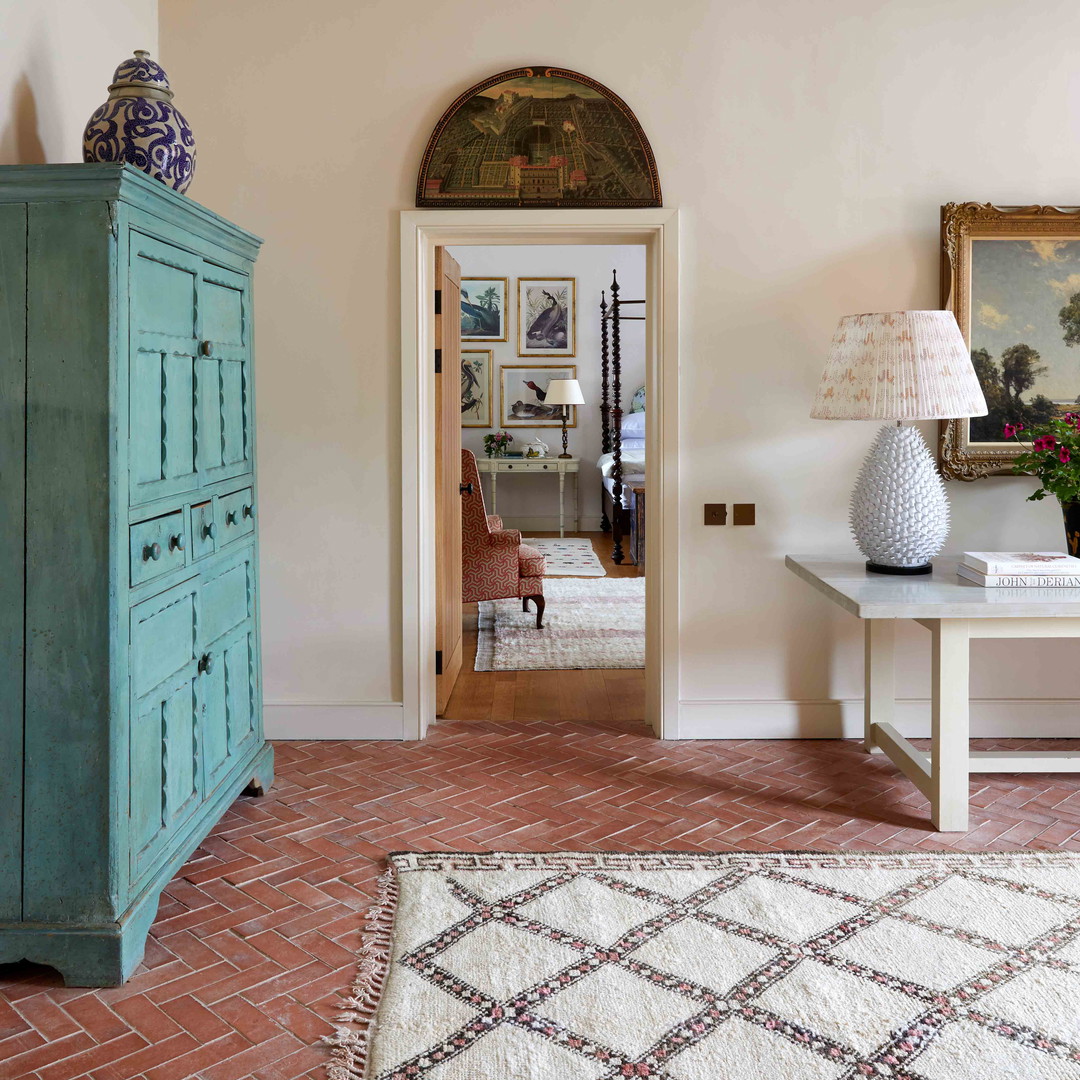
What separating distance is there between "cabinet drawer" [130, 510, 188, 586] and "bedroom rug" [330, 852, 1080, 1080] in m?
1.08

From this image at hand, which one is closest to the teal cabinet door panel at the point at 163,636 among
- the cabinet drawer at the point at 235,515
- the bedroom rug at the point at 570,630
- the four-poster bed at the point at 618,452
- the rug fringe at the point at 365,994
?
the cabinet drawer at the point at 235,515

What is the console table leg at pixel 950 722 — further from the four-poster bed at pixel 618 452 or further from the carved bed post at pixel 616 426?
the carved bed post at pixel 616 426

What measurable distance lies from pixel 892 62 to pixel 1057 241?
959 mm

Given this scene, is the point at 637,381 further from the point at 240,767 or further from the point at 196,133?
the point at 240,767

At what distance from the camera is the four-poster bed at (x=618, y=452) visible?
8.91 m

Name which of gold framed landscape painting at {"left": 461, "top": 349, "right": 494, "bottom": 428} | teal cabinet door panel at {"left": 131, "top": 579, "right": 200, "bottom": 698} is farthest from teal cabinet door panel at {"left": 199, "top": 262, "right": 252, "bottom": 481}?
gold framed landscape painting at {"left": 461, "top": 349, "right": 494, "bottom": 428}

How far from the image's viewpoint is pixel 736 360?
13.9ft

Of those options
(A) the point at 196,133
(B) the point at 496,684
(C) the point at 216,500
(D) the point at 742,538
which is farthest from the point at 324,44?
(B) the point at 496,684

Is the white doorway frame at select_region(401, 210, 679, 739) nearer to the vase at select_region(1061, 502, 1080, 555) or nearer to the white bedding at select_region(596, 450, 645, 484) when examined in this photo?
the vase at select_region(1061, 502, 1080, 555)

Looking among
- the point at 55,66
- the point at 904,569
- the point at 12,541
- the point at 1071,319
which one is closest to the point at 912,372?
the point at 904,569

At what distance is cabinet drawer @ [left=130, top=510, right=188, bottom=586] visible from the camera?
259 centimetres

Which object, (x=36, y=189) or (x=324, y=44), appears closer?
(x=36, y=189)

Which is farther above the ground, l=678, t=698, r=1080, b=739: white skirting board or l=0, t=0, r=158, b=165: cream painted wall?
l=0, t=0, r=158, b=165: cream painted wall

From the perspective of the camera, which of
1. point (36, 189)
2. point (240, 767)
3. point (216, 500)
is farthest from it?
point (240, 767)
